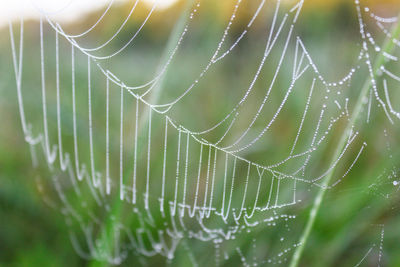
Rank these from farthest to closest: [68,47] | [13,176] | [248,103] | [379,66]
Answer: [68,47]
[248,103]
[13,176]
[379,66]

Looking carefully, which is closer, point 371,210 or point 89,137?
point 371,210

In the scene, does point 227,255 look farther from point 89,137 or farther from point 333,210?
point 89,137

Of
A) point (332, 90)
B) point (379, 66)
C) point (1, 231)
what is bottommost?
point (1, 231)

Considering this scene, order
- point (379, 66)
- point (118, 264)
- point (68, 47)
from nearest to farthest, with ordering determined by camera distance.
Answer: point (379, 66)
point (118, 264)
point (68, 47)

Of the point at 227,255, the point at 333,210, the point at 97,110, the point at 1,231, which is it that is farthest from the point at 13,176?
Result: the point at 333,210

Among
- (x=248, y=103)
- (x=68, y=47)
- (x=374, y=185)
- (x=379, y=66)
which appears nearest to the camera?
(x=379, y=66)

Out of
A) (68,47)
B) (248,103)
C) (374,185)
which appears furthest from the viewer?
(68,47)

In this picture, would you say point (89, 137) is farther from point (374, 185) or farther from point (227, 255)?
point (374, 185)

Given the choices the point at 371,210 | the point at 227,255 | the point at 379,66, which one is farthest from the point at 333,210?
the point at 379,66

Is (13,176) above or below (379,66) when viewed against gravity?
below
